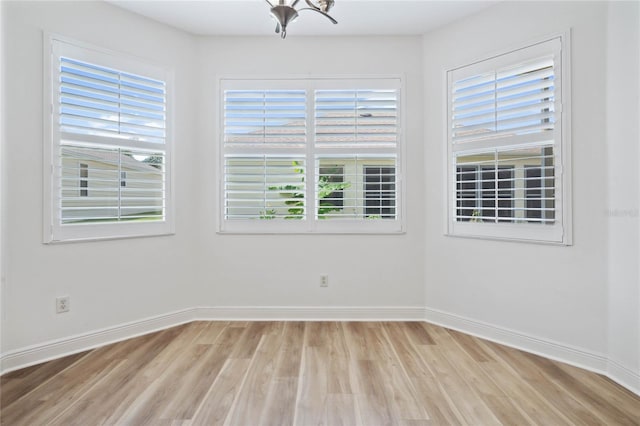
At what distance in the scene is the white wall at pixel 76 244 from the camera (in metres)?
2.38

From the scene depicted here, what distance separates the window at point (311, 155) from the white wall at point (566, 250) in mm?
522

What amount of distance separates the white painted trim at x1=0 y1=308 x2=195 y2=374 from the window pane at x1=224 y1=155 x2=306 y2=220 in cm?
109

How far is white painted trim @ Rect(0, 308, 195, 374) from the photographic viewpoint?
240cm

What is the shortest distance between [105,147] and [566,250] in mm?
3677

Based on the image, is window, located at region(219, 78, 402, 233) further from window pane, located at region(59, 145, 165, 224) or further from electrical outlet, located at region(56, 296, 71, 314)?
electrical outlet, located at region(56, 296, 71, 314)

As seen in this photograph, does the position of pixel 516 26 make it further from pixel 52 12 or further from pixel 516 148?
pixel 52 12

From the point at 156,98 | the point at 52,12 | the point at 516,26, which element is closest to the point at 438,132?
the point at 516,26

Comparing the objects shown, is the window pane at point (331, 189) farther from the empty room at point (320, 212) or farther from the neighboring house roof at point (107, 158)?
the neighboring house roof at point (107, 158)

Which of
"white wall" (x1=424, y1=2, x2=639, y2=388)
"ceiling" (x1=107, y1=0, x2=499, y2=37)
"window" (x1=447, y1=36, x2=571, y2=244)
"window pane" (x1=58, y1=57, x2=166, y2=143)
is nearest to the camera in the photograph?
"white wall" (x1=424, y1=2, x2=639, y2=388)

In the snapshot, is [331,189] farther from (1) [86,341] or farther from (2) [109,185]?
(1) [86,341]

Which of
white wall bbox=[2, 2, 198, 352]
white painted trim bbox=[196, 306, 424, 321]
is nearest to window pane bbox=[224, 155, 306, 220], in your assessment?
white wall bbox=[2, 2, 198, 352]

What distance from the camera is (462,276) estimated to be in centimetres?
314

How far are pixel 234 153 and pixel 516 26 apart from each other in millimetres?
2659

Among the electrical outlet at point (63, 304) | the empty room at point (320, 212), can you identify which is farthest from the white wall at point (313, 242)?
the electrical outlet at point (63, 304)
